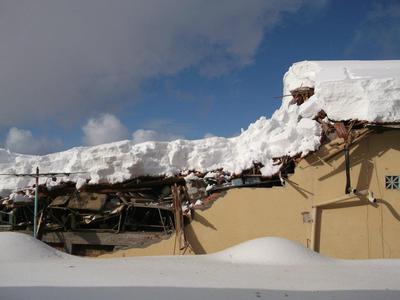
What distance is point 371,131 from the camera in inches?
392

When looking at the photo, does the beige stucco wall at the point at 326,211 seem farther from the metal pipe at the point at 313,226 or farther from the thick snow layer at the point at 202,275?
the thick snow layer at the point at 202,275

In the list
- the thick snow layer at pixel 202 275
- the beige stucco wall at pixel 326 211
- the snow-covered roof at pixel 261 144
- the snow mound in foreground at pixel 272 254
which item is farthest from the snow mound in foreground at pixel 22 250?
Result: the beige stucco wall at pixel 326 211

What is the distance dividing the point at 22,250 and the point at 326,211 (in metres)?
6.24

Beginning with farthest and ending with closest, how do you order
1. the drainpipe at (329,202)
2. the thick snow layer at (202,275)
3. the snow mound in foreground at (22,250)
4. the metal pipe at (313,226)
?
the metal pipe at (313,226)
the drainpipe at (329,202)
the snow mound in foreground at (22,250)
the thick snow layer at (202,275)

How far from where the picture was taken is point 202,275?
6.57 m

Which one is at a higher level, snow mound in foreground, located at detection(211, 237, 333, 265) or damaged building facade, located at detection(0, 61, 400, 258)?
damaged building facade, located at detection(0, 61, 400, 258)

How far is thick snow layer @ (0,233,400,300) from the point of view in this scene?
527 centimetres

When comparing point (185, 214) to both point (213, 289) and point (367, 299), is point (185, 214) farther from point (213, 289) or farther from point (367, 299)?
point (367, 299)

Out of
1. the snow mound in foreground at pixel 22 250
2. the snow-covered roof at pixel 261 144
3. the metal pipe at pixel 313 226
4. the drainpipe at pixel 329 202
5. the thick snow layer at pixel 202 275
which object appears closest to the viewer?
the thick snow layer at pixel 202 275

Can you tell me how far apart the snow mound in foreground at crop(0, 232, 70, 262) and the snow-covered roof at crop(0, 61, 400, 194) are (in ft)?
10.5

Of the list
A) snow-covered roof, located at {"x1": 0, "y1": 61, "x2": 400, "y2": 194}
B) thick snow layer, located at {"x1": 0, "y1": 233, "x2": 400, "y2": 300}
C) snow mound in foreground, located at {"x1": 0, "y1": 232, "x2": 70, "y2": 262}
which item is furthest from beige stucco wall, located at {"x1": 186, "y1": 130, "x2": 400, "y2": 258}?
snow mound in foreground, located at {"x1": 0, "y1": 232, "x2": 70, "y2": 262}

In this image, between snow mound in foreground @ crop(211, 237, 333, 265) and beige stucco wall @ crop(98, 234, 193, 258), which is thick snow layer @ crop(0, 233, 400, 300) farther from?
beige stucco wall @ crop(98, 234, 193, 258)

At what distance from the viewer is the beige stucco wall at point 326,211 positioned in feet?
32.8

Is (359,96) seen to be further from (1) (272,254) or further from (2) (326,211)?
(1) (272,254)
